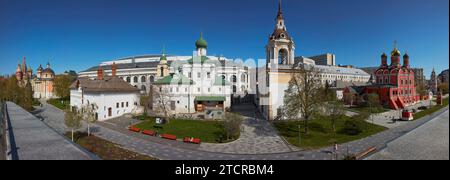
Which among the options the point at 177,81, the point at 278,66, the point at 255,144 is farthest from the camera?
the point at 177,81

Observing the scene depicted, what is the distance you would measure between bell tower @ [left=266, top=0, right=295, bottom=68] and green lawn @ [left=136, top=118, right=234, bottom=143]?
1142 centimetres

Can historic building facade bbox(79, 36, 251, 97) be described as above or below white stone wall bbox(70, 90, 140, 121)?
above

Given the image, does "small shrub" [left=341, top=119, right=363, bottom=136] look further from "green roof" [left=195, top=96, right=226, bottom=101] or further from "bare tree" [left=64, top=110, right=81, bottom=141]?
"bare tree" [left=64, top=110, right=81, bottom=141]

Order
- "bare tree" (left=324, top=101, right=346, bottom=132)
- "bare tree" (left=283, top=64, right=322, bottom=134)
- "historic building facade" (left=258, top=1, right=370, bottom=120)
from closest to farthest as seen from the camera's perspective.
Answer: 1. "bare tree" (left=283, top=64, right=322, bottom=134)
2. "bare tree" (left=324, top=101, right=346, bottom=132)
3. "historic building facade" (left=258, top=1, right=370, bottom=120)

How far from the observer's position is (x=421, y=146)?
717 centimetres

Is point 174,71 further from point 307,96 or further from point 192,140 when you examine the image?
point 307,96

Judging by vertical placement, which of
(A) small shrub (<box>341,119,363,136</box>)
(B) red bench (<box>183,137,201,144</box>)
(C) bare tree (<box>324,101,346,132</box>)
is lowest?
(B) red bench (<box>183,137,201,144</box>)

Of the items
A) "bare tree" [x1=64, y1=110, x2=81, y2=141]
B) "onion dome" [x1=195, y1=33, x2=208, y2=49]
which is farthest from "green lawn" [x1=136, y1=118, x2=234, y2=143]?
"onion dome" [x1=195, y1=33, x2=208, y2=49]

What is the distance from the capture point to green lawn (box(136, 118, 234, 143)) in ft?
73.9

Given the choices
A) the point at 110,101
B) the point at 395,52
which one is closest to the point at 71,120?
the point at 110,101

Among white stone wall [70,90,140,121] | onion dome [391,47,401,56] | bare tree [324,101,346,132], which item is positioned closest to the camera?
bare tree [324,101,346,132]

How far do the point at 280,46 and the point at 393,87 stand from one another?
98.3 feet

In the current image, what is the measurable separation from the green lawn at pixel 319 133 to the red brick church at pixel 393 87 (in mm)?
21668
